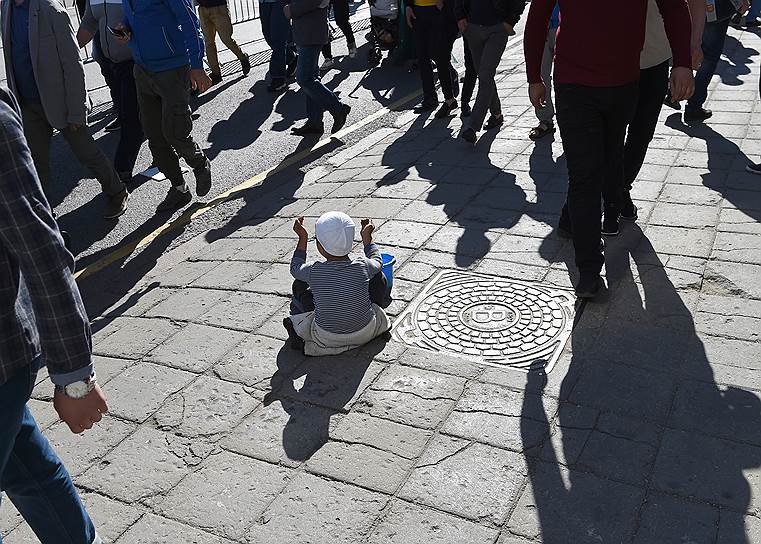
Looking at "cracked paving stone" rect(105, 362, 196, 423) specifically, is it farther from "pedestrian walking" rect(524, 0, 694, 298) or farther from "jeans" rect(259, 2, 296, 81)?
"jeans" rect(259, 2, 296, 81)

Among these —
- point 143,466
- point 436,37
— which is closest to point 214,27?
point 436,37

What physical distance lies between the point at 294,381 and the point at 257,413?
0.28 meters

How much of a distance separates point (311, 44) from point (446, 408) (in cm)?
526

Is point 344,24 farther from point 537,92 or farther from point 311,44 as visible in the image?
point 537,92

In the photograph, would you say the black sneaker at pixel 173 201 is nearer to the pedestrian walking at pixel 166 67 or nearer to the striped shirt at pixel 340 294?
the pedestrian walking at pixel 166 67

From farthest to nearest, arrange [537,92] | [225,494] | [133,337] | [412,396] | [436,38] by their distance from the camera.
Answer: [436,38], [133,337], [537,92], [412,396], [225,494]

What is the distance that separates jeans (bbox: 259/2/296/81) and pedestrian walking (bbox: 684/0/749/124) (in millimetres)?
5054

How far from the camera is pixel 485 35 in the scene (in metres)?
7.07

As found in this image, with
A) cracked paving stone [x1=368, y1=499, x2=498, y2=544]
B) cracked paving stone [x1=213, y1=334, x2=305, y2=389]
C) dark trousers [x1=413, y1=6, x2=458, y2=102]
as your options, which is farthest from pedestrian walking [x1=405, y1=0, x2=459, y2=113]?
cracked paving stone [x1=368, y1=499, x2=498, y2=544]

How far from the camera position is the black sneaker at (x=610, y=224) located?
4.98 metres

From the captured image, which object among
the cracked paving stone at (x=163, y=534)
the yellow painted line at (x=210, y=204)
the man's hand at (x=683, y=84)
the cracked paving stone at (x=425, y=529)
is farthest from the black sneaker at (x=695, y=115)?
the cracked paving stone at (x=163, y=534)

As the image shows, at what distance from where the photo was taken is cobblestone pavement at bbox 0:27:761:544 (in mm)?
2945

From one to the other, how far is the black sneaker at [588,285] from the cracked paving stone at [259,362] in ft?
4.97

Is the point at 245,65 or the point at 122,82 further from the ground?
the point at 122,82
